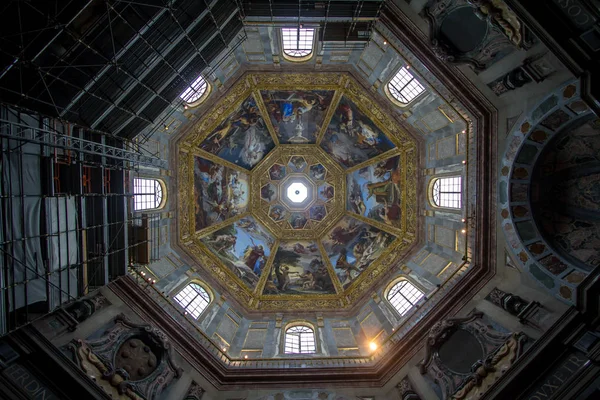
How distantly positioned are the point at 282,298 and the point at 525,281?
13.2 m

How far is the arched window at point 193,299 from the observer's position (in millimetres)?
18359

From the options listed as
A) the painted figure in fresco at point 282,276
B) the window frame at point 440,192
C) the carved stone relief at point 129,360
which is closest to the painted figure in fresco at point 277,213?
the painted figure in fresco at point 282,276

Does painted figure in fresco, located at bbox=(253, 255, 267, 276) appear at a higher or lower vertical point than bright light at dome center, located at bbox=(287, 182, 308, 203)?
lower

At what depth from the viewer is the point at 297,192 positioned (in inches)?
1069

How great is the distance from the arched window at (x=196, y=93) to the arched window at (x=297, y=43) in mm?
4501

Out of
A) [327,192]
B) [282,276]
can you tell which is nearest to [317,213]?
[327,192]

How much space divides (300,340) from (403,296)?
5.89 metres

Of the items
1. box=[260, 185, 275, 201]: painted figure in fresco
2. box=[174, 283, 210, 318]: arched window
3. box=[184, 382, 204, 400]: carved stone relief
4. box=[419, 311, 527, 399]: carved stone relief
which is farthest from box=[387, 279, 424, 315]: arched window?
box=[260, 185, 275, 201]: painted figure in fresco

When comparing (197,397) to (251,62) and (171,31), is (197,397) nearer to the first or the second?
(171,31)

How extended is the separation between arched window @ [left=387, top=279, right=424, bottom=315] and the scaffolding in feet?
43.3

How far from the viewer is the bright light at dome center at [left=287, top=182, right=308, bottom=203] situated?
89.1ft

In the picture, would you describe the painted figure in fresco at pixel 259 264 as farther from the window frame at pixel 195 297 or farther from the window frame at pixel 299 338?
the window frame at pixel 299 338

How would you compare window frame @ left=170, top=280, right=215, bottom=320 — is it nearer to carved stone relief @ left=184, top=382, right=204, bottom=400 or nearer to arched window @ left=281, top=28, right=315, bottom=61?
carved stone relief @ left=184, top=382, right=204, bottom=400

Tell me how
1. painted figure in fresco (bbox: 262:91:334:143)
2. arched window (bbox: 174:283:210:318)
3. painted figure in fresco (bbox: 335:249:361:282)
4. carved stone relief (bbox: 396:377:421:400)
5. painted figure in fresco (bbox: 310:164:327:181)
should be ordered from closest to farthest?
carved stone relief (bbox: 396:377:421:400), arched window (bbox: 174:283:210:318), painted figure in fresco (bbox: 262:91:334:143), painted figure in fresco (bbox: 335:249:361:282), painted figure in fresco (bbox: 310:164:327:181)
